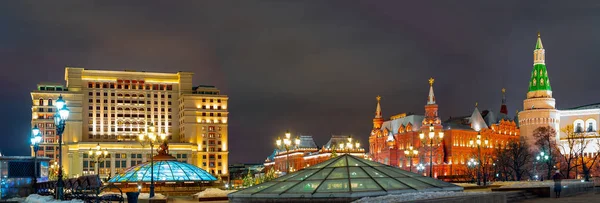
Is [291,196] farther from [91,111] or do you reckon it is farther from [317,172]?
[91,111]

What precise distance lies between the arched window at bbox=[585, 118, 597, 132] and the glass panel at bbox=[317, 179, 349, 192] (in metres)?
114

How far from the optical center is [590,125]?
124938 millimetres

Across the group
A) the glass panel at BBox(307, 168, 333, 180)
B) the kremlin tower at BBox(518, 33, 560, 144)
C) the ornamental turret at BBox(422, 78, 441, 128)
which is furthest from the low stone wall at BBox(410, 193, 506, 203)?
the kremlin tower at BBox(518, 33, 560, 144)

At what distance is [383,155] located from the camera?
128 meters

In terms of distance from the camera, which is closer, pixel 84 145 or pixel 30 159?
pixel 30 159

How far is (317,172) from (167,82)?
12702 centimetres

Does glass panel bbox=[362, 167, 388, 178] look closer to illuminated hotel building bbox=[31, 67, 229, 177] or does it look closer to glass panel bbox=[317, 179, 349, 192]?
glass panel bbox=[317, 179, 349, 192]

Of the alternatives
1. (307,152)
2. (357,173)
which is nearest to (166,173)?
(357,173)

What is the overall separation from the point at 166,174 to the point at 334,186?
2216cm

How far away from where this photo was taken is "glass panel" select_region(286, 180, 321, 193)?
72.2ft

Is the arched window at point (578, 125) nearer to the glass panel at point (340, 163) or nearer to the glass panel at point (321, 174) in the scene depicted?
the glass panel at point (340, 163)

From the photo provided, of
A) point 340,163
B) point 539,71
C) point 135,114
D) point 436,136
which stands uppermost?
point 539,71

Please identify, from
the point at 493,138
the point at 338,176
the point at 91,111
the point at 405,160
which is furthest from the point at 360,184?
the point at 91,111

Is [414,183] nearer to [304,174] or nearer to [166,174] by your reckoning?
[304,174]
